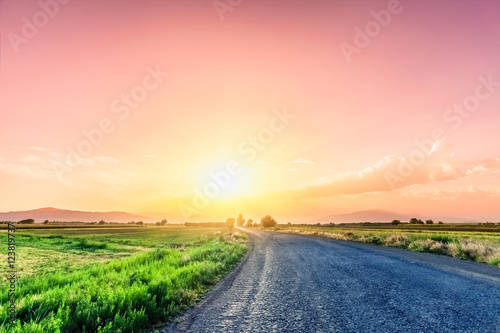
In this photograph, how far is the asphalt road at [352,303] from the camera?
564cm

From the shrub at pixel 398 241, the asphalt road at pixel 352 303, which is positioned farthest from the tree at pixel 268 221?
the asphalt road at pixel 352 303

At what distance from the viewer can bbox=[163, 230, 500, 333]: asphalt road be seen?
18.5 feet

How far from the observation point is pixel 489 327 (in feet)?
17.7

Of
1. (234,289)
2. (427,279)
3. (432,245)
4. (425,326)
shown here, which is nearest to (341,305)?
(425,326)

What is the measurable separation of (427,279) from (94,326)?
1027 cm

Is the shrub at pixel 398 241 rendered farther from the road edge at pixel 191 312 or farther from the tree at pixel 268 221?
the tree at pixel 268 221

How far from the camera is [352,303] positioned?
7234 millimetres

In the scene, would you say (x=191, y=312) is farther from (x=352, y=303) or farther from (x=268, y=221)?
(x=268, y=221)

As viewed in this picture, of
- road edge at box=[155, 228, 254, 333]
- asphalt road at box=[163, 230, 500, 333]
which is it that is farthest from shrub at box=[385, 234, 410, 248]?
road edge at box=[155, 228, 254, 333]

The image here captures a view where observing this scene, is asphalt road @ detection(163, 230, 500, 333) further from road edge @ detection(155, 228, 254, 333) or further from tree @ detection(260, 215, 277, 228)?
tree @ detection(260, 215, 277, 228)

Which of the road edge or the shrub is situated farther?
the shrub

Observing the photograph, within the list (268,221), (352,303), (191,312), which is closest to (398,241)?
(352,303)

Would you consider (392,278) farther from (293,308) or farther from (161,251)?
(161,251)

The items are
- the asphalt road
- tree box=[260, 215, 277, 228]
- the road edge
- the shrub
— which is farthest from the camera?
tree box=[260, 215, 277, 228]
